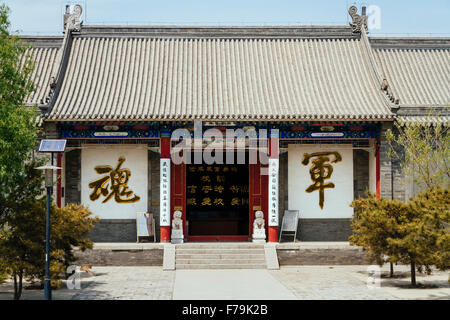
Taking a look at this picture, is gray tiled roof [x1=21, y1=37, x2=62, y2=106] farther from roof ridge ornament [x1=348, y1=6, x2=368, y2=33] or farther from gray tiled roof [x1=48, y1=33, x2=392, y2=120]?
roof ridge ornament [x1=348, y1=6, x2=368, y2=33]

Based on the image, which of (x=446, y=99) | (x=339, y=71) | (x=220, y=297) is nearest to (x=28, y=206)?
(x=220, y=297)

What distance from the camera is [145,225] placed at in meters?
18.4

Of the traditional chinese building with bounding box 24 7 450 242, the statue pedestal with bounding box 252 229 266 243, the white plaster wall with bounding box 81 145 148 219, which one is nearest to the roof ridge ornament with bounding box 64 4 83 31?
the traditional chinese building with bounding box 24 7 450 242

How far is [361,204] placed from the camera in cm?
1689

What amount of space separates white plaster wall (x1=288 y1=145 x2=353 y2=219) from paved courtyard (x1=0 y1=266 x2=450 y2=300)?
255 cm

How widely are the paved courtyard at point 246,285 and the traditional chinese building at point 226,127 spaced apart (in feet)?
7.78

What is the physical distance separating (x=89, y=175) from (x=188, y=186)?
3043 millimetres

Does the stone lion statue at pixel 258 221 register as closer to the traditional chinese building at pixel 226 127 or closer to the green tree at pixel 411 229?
the traditional chinese building at pixel 226 127

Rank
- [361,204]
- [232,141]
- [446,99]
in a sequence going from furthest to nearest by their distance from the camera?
[446,99], [232,141], [361,204]

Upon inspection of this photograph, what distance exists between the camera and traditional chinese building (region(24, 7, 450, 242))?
59.1 ft

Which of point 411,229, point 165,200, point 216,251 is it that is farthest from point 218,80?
point 411,229

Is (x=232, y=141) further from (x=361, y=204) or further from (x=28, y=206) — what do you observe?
(x=28, y=206)

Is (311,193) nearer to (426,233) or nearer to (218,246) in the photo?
(218,246)
